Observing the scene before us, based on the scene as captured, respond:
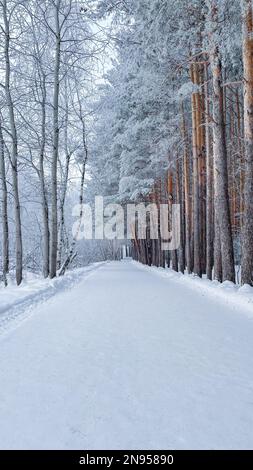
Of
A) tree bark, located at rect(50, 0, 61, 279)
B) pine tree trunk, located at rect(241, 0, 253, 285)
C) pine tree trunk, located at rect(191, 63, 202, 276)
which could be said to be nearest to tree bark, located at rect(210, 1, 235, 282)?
pine tree trunk, located at rect(241, 0, 253, 285)

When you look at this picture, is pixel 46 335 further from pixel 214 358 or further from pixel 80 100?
pixel 80 100

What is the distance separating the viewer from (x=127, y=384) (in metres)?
3.31

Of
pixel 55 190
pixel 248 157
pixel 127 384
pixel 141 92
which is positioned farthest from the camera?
pixel 141 92

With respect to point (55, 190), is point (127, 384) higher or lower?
lower

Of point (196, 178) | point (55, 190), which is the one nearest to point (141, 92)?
point (196, 178)

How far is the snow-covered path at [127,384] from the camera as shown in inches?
A: 95.8

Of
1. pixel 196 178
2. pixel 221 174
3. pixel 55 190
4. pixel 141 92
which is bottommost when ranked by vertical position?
pixel 221 174

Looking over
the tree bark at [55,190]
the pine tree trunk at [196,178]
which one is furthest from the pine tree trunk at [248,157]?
the tree bark at [55,190]

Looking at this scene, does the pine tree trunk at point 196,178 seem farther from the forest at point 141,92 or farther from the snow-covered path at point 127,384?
the snow-covered path at point 127,384

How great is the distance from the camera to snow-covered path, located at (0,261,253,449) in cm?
243

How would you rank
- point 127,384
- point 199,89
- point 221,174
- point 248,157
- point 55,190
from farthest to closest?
Answer: 1. point 55,190
2. point 199,89
3. point 221,174
4. point 248,157
5. point 127,384

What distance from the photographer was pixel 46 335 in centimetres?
523

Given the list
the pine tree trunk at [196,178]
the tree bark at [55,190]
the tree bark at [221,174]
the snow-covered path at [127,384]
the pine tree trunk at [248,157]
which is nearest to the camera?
the snow-covered path at [127,384]

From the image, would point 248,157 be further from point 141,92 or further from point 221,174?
point 141,92
